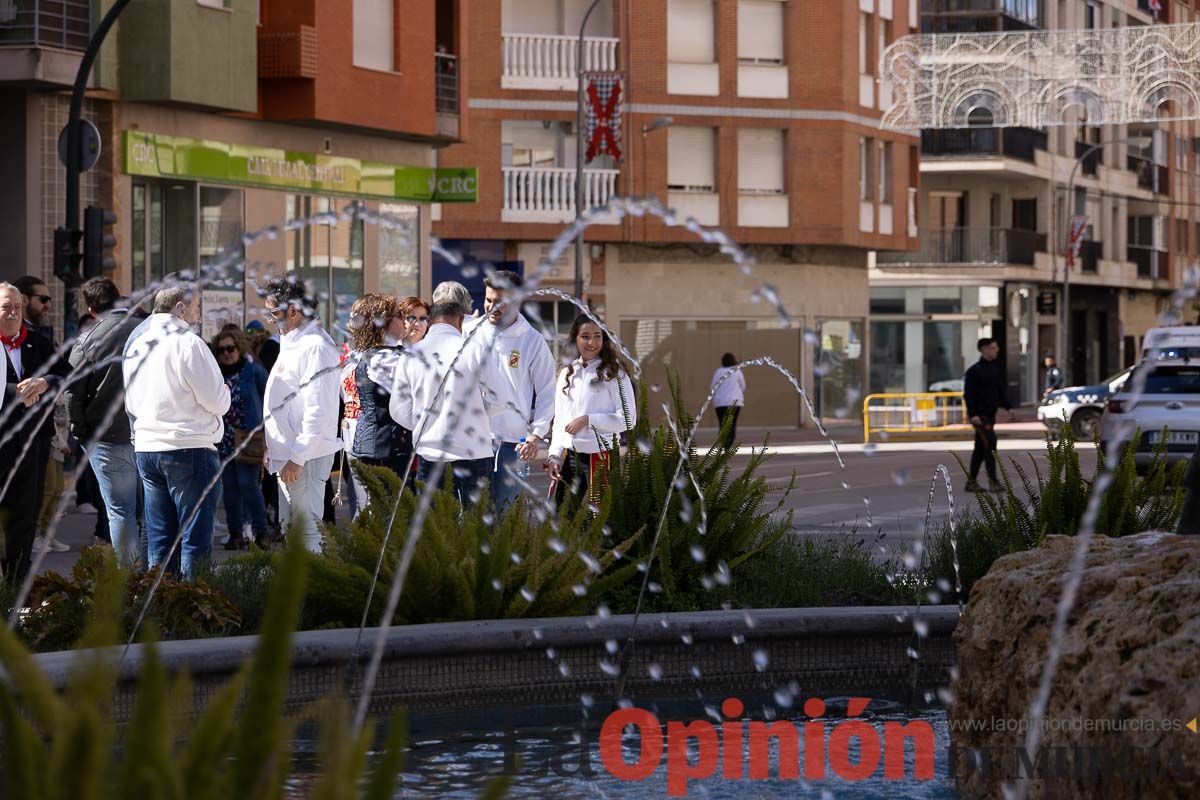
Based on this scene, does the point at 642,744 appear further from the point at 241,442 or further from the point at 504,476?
the point at 241,442

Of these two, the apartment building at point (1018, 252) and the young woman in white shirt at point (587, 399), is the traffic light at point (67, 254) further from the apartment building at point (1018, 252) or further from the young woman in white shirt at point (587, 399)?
the apartment building at point (1018, 252)

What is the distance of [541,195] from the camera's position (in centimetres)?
4503

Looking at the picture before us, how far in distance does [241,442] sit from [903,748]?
27.6 feet

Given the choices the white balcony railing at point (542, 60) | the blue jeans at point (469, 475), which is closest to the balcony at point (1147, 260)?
the white balcony railing at point (542, 60)

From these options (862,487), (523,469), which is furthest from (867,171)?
(523,469)

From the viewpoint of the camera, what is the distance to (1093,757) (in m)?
4.89

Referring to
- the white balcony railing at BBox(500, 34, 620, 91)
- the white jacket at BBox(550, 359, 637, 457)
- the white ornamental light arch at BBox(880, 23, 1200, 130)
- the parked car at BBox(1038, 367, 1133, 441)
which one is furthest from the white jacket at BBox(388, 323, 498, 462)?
the white balcony railing at BBox(500, 34, 620, 91)

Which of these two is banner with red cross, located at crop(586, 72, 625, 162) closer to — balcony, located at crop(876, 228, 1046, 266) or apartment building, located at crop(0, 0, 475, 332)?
apartment building, located at crop(0, 0, 475, 332)

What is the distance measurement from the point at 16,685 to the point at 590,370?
9.20 meters

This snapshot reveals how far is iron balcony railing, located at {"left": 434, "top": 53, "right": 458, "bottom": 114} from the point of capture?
→ 33.8 m

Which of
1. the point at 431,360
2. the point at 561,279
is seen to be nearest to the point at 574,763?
the point at 431,360

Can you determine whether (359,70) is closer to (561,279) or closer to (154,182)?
(154,182)

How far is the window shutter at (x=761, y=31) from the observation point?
47156 millimetres

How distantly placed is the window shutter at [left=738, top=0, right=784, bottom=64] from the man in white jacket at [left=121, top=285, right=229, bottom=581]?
3774 centimetres
